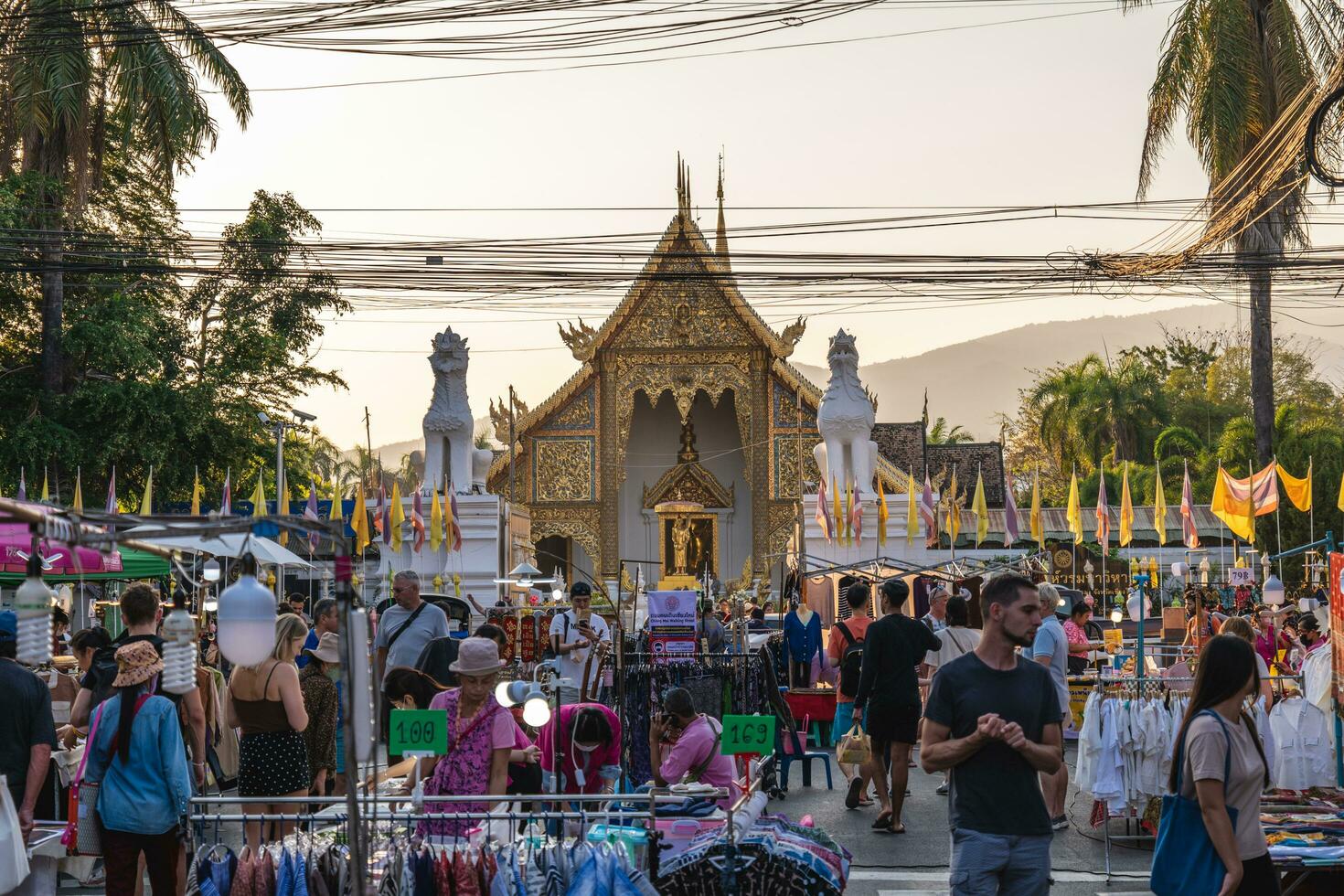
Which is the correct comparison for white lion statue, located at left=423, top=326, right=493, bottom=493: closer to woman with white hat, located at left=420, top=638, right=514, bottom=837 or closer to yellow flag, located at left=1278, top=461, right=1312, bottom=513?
yellow flag, located at left=1278, top=461, right=1312, bottom=513

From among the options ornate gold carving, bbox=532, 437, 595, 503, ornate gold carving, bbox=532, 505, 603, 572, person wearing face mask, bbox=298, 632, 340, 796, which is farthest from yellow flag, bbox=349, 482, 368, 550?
person wearing face mask, bbox=298, 632, 340, 796

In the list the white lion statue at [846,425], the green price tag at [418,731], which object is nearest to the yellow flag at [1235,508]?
the white lion statue at [846,425]

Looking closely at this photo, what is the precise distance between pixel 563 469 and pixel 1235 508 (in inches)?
653

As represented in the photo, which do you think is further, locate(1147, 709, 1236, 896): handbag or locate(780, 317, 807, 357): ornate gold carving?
locate(780, 317, 807, 357): ornate gold carving

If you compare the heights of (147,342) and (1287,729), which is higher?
(147,342)

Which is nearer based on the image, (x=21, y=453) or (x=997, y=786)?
(x=997, y=786)

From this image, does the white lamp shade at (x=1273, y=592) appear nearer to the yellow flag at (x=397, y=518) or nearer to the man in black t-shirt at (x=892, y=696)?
the man in black t-shirt at (x=892, y=696)

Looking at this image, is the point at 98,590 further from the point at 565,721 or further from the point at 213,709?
the point at 565,721

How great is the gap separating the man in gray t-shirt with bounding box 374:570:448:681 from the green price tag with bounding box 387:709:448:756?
4.13m

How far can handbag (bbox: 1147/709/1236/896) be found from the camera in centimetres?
544

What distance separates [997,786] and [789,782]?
7497 millimetres

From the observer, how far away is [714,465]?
39.2m

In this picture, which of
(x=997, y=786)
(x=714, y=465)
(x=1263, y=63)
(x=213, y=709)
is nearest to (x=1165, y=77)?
(x=1263, y=63)

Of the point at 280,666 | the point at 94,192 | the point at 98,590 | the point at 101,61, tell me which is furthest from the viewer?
the point at 94,192
